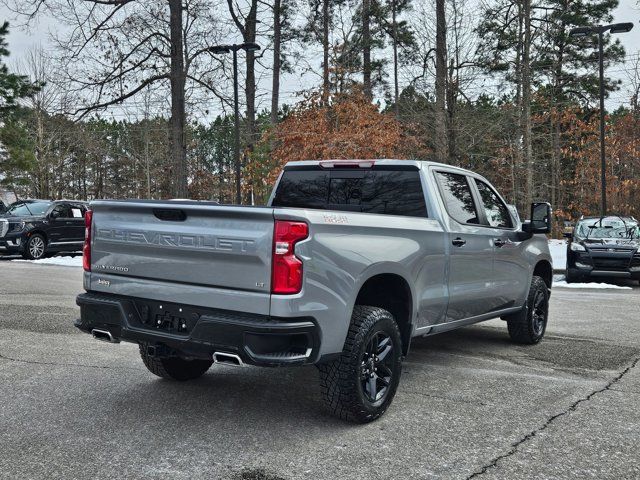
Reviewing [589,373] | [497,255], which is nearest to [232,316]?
[497,255]

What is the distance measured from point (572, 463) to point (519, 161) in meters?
24.8

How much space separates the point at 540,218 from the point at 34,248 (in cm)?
1692

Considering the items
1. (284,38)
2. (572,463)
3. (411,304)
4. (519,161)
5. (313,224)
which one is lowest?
(572,463)

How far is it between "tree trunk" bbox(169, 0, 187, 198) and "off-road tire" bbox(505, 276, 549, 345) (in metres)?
15.3

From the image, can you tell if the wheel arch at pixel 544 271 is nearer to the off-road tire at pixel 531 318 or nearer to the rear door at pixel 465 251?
the off-road tire at pixel 531 318

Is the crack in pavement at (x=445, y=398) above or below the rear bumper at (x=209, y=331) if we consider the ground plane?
below

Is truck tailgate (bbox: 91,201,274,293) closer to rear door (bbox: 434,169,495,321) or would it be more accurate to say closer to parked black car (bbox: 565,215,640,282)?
rear door (bbox: 434,169,495,321)

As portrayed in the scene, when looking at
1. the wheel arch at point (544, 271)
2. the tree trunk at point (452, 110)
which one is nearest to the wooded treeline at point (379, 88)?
the tree trunk at point (452, 110)

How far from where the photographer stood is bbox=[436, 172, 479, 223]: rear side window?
224 inches

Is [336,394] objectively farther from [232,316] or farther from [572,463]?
[572,463]

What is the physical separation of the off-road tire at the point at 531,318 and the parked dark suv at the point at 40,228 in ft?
53.7

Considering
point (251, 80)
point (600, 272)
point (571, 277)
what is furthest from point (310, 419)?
point (251, 80)

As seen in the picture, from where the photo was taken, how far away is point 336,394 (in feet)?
13.7

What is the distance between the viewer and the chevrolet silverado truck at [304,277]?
12.4 feet
